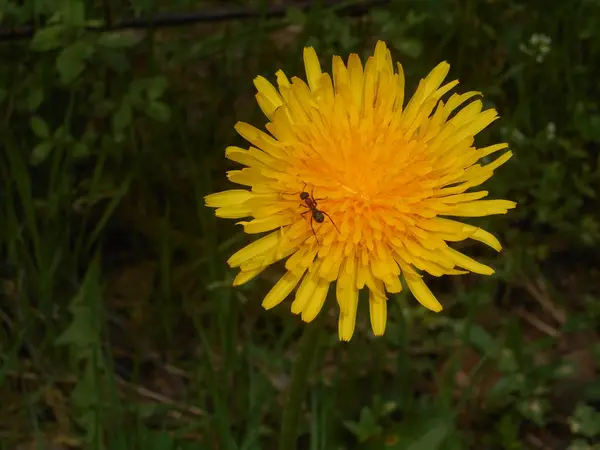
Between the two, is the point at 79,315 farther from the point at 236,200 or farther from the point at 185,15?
the point at 185,15

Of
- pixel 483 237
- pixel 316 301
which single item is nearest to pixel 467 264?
pixel 483 237

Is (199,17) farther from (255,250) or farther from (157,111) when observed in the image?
(255,250)

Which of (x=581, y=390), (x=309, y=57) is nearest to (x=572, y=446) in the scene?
(x=581, y=390)

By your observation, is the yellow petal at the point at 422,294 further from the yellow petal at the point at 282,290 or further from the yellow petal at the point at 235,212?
the yellow petal at the point at 235,212

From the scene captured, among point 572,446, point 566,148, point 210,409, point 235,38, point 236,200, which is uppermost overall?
point 235,38

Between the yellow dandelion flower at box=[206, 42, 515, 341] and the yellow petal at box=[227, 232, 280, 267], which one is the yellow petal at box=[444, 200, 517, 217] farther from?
the yellow petal at box=[227, 232, 280, 267]

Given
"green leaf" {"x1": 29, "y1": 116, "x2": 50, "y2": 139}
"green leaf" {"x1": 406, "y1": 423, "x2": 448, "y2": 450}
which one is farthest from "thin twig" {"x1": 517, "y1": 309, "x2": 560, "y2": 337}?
"green leaf" {"x1": 29, "y1": 116, "x2": 50, "y2": 139}
